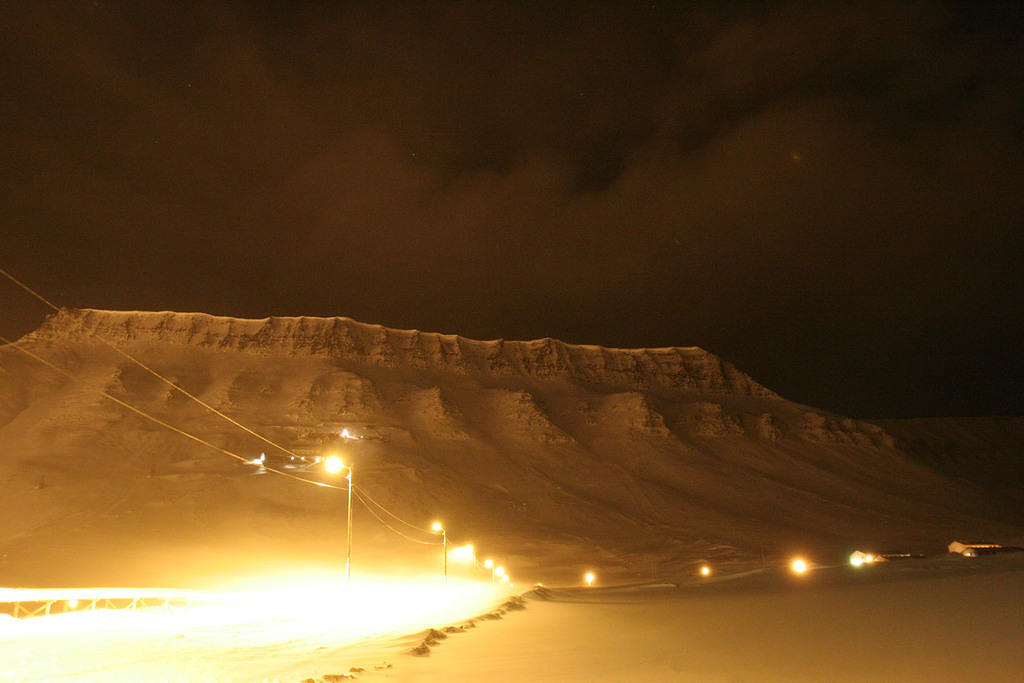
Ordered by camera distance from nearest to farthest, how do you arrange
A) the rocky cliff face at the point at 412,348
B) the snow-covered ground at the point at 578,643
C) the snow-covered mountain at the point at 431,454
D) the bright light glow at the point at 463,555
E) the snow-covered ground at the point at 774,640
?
the snow-covered ground at the point at 578,643, the snow-covered ground at the point at 774,640, the bright light glow at the point at 463,555, the snow-covered mountain at the point at 431,454, the rocky cliff face at the point at 412,348

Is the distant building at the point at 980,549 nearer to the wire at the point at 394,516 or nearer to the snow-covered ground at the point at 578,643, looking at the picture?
the snow-covered ground at the point at 578,643

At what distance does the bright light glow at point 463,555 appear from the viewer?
195 ft

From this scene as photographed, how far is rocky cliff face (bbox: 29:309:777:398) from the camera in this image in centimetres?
11225

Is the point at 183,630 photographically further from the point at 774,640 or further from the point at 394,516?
the point at 394,516

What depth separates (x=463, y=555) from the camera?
202 feet

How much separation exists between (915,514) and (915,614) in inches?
3303

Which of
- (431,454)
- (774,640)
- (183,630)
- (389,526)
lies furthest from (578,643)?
(431,454)

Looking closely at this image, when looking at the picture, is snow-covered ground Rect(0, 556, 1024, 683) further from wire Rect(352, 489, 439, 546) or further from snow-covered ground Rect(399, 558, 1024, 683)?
wire Rect(352, 489, 439, 546)

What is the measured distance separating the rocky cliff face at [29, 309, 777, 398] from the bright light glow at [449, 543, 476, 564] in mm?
57229

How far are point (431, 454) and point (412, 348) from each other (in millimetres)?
36149

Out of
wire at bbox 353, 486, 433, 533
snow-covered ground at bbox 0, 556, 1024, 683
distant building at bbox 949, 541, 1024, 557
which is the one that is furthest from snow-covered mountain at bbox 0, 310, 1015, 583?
snow-covered ground at bbox 0, 556, 1024, 683

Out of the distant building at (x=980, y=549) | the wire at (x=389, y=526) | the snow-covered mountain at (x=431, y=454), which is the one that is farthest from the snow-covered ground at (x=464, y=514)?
the distant building at (x=980, y=549)

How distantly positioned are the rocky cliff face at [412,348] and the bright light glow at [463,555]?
57229 mm

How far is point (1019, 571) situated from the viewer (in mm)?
27609
